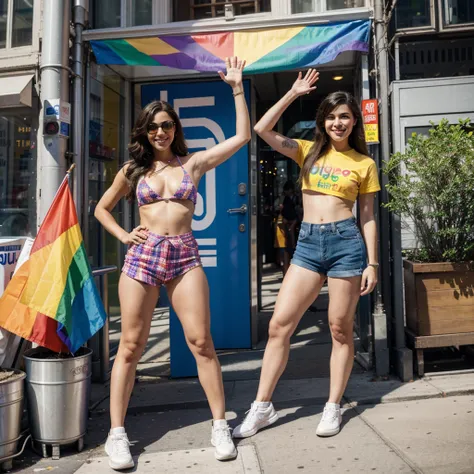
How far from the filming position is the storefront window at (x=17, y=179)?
480 centimetres

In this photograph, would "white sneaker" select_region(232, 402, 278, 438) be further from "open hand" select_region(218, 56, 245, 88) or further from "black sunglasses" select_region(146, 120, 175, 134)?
"open hand" select_region(218, 56, 245, 88)

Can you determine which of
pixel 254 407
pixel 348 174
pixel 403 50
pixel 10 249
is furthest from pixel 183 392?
pixel 403 50

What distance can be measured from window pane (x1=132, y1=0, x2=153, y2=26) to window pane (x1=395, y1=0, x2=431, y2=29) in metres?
2.45

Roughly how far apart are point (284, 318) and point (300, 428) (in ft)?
2.42

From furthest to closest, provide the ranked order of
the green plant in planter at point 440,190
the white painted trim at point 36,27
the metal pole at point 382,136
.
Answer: the white painted trim at point 36,27 → the metal pole at point 382,136 → the green plant in planter at point 440,190

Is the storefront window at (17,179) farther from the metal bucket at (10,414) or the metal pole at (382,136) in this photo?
the metal pole at (382,136)

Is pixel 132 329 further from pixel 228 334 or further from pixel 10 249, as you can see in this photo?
pixel 228 334

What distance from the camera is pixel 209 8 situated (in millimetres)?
5074

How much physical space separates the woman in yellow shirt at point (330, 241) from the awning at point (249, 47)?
1.15 m

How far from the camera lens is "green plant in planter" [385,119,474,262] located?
13.3ft

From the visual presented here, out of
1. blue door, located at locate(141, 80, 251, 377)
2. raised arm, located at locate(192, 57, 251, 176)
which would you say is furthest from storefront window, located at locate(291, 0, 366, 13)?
raised arm, located at locate(192, 57, 251, 176)

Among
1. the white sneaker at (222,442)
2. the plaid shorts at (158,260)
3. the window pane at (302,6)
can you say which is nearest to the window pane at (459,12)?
the window pane at (302,6)

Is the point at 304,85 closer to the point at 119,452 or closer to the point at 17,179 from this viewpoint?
the point at 119,452

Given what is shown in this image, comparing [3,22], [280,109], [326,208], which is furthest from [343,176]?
[3,22]
